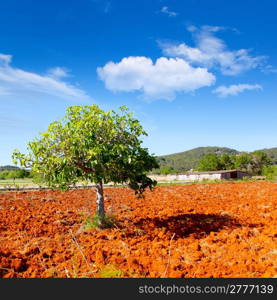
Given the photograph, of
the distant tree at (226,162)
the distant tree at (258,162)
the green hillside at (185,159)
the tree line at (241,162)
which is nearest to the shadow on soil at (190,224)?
the tree line at (241,162)

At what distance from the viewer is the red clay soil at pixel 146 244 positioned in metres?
5.48

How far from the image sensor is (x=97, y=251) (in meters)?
6.54

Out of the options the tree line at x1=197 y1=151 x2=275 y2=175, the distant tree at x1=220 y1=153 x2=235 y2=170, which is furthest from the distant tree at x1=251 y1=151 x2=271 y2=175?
the distant tree at x1=220 y1=153 x2=235 y2=170

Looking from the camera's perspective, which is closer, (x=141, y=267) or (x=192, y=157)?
(x=141, y=267)

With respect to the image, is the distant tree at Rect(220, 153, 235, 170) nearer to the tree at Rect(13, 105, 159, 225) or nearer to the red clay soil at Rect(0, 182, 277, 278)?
the red clay soil at Rect(0, 182, 277, 278)

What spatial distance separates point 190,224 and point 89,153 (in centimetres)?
443

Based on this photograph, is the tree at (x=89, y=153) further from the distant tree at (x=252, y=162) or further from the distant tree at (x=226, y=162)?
the distant tree at (x=252, y=162)

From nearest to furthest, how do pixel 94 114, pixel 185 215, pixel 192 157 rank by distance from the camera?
pixel 94 114, pixel 185 215, pixel 192 157

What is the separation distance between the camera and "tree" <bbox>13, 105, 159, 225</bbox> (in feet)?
26.6

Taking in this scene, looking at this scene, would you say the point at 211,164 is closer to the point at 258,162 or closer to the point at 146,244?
the point at 258,162

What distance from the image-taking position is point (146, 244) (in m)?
7.27
